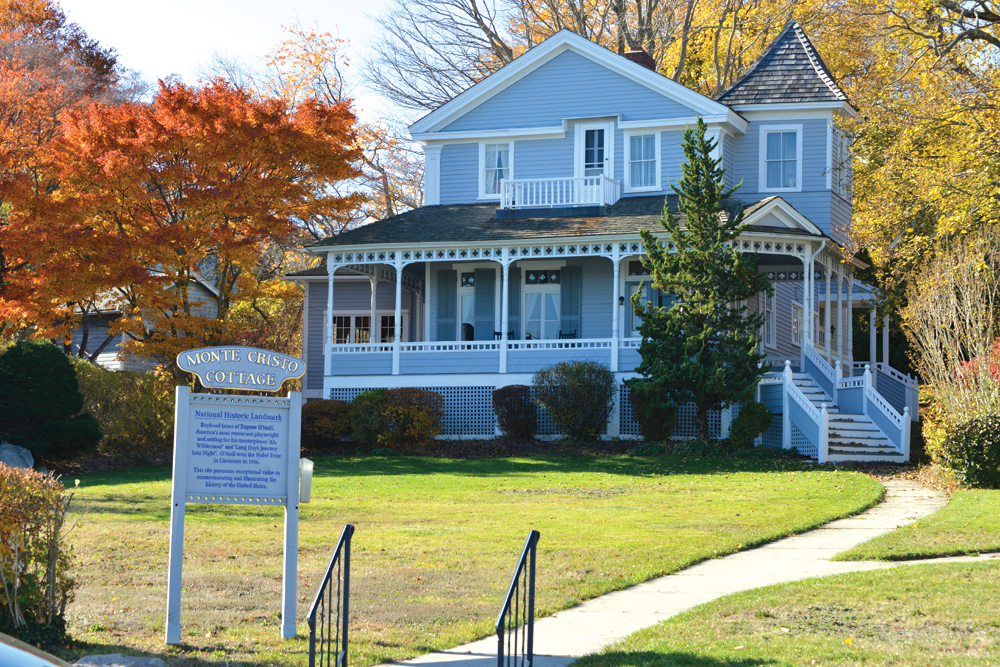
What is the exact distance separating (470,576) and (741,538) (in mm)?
4048

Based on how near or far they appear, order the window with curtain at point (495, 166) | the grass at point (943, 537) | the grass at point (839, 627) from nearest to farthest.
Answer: the grass at point (839, 627)
the grass at point (943, 537)
the window with curtain at point (495, 166)

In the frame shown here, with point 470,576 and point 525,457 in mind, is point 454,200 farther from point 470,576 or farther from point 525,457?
point 470,576

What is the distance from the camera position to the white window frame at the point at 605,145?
30.1 metres

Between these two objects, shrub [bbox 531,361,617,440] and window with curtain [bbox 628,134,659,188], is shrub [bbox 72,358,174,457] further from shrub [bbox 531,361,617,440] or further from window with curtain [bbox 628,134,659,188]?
window with curtain [bbox 628,134,659,188]

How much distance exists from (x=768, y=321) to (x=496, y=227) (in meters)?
8.16

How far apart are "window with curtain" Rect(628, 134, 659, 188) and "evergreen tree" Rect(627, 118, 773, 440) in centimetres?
614

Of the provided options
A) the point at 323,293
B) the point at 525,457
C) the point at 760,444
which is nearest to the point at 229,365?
the point at 525,457

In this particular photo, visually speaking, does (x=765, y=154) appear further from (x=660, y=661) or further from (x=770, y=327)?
(x=660, y=661)

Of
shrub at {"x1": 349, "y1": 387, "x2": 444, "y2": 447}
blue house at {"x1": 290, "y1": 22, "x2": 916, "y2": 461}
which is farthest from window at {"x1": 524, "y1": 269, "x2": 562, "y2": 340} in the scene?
shrub at {"x1": 349, "y1": 387, "x2": 444, "y2": 447}

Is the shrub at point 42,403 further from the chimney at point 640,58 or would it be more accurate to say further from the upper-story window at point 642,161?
the chimney at point 640,58

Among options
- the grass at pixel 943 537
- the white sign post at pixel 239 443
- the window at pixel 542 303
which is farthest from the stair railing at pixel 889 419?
the white sign post at pixel 239 443

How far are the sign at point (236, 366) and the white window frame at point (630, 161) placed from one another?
21779 millimetres

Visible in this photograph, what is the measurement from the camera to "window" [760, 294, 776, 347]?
97.6 feet

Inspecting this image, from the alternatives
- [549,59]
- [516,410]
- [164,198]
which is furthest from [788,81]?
[164,198]
